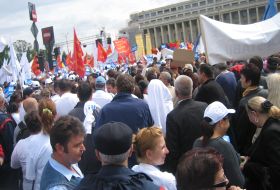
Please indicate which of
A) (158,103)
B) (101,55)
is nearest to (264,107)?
(158,103)

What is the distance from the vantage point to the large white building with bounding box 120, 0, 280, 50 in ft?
336

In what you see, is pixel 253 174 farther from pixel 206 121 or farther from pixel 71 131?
pixel 71 131

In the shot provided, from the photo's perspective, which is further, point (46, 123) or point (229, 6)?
point (229, 6)

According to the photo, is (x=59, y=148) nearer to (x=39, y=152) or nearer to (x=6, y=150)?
(x=39, y=152)

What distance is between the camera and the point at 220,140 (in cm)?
382

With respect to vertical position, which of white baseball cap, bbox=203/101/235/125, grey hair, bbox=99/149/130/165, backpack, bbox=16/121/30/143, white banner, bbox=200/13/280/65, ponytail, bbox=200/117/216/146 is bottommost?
backpack, bbox=16/121/30/143

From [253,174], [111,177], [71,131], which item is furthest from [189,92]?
[111,177]

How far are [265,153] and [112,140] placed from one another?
187cm

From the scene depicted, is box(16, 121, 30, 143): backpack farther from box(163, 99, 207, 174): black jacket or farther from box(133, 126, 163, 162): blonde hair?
box(133, 126, 163, 162): blonde hair

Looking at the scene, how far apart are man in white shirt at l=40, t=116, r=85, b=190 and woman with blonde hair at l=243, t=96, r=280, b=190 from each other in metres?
1.69

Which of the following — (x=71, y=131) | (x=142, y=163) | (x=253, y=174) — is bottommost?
(x=253, y=174)

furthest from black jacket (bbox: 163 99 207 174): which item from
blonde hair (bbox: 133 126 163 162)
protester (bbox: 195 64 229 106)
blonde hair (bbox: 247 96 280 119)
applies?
blonde hair (bbox: 133 126 163 162)

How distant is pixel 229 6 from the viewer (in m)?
105

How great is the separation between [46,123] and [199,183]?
246 centimetres
